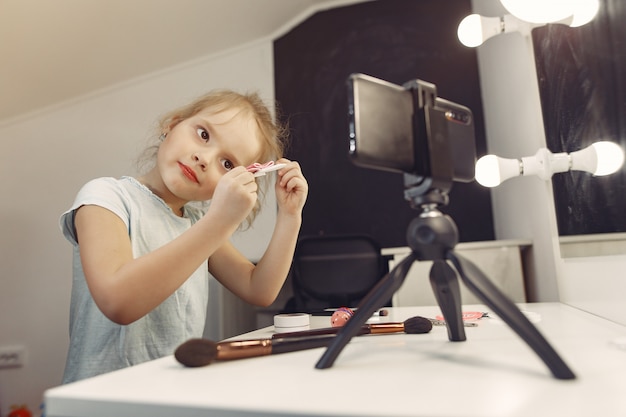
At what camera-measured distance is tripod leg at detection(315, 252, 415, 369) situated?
32 centimetres

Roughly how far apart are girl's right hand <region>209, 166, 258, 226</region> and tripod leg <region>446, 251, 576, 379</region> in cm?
30

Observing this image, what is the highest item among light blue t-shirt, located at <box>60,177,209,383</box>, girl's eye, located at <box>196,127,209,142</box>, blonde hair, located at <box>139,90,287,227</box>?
blonde hair, located at <box>139,90,287,227</box>

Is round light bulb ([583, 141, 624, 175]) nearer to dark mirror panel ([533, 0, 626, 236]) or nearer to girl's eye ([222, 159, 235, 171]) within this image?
dark mirror panel ([533, 0, 626, 236])

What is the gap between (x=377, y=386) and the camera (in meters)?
0.26

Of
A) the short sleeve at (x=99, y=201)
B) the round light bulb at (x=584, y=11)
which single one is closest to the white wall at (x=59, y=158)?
the short sleeve at (x=99, y=201)

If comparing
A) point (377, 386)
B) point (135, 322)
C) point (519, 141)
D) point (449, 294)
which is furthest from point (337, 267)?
point (377, 386)

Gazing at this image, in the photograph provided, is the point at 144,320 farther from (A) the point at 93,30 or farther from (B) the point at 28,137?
(B) the point at 28,137

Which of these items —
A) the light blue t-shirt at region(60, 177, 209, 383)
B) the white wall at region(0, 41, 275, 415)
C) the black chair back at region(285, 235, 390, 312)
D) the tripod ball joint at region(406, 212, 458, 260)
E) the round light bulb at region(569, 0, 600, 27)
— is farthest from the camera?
the white wall at region(0, 41, 275, 415)

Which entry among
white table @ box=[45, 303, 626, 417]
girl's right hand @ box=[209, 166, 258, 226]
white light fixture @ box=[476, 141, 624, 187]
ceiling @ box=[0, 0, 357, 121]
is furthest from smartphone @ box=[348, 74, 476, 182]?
ceiling @ box=[0, 0, 357, 121]

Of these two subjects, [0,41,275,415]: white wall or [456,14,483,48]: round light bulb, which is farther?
[0,41,275,415]: white wall

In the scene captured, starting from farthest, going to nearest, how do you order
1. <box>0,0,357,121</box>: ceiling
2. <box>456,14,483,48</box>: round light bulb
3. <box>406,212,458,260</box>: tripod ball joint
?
<box>0,0,357,121</box>: ceiling, <box>456,14,483,48</box>: round light bulb, <box>406,212,458,260</box>: tripod ball joint

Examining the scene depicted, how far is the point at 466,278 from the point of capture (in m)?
0.32

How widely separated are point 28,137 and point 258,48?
1.43 m

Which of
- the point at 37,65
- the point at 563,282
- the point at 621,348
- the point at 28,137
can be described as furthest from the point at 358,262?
the point at 28,137
